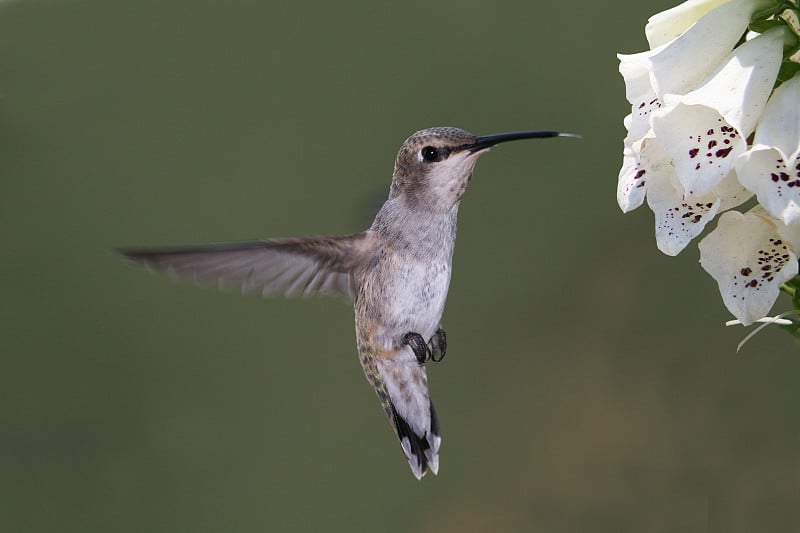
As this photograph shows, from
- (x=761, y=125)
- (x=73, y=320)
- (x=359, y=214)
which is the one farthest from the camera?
(x=73, y=320)

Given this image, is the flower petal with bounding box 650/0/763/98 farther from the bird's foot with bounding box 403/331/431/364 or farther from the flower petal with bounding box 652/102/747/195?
the bird's foot with bounding box 403/331/431/364

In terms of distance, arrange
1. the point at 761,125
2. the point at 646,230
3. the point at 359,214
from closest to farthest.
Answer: the point at 761,125
the point at 359,214
the point at 646,230

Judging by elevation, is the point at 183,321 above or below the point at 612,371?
above

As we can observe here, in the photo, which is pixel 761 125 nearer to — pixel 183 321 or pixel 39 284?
pixel 183 321

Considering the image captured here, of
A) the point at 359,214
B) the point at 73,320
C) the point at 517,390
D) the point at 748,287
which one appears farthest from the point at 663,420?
the point at 748,287

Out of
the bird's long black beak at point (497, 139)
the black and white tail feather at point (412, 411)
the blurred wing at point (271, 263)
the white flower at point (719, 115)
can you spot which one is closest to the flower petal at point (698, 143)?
the white flower at point (719, 115)

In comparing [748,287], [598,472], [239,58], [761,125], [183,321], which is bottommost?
[598,472]

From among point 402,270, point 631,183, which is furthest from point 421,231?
point 631,183

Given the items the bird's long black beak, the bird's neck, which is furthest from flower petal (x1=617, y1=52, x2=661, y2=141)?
the bird's neck
